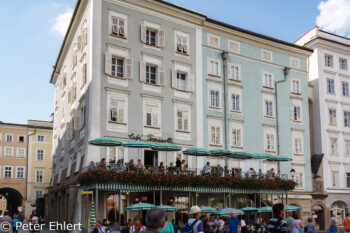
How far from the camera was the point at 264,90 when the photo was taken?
134ft

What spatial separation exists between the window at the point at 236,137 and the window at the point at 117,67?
442 inches

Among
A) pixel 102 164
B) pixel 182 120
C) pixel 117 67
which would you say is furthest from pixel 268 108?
pixel 102 164

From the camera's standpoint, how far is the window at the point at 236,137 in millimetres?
38156

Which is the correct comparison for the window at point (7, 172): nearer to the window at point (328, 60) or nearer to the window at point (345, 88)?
the window at point (328, 60)

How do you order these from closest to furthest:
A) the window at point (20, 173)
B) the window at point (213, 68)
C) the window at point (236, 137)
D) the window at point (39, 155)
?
the window at point (213, 68)
the window at point (236, 137)
the window at point (20, 173)
the window at point (39, 155)

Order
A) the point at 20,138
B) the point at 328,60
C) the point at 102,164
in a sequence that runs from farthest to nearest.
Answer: the point at 20,138 < the point at 328,60 < the point at 102,164

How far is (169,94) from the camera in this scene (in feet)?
115

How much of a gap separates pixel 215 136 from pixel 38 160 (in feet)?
119

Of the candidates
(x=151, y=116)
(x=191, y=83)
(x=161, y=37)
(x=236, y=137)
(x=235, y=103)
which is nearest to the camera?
→ (x=151, y=116)

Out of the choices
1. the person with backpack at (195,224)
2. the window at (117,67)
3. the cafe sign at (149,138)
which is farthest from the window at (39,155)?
the person with backpack at (195,224)

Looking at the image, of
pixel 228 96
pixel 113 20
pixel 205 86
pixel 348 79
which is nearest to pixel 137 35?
pixel 113 20

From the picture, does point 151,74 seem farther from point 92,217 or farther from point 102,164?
point 92,217

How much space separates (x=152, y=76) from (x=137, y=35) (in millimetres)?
3348

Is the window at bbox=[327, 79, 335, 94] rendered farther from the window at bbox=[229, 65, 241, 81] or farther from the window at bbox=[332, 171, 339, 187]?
the window at bbox=[229, 65, 241, 81]
